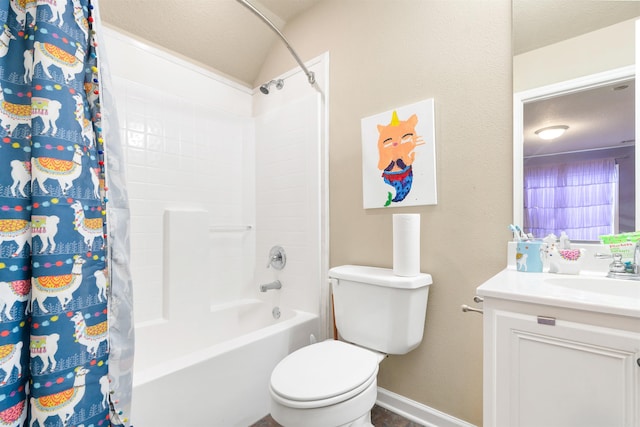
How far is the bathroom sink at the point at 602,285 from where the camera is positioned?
95cm

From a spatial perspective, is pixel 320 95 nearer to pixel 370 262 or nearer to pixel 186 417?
pixel 370 262

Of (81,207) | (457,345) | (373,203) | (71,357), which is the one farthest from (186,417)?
(373,203)

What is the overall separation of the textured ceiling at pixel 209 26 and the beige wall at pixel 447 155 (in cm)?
68

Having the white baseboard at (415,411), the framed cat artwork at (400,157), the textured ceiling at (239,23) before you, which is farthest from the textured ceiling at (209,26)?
the white baseboard at (415,411)

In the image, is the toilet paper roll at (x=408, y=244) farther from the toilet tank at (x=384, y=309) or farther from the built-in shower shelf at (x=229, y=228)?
the built-in shower shelf at (x=229, y=228)

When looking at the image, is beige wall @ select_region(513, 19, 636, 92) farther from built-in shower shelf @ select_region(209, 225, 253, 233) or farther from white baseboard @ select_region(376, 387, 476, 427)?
built-in shower shelf @ select_region(209, 225, 253, 233)

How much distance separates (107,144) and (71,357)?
51 cm

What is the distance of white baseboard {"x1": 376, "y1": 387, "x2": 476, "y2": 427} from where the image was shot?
143cm

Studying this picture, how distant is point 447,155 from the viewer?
4.79 feet

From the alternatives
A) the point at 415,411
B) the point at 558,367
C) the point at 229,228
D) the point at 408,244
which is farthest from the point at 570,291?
the point at 229,228

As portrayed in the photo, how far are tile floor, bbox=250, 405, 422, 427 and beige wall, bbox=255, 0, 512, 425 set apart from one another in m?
0.12

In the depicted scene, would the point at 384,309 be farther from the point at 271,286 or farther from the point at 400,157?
the point at 271,286

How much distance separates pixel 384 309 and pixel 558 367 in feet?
2.31

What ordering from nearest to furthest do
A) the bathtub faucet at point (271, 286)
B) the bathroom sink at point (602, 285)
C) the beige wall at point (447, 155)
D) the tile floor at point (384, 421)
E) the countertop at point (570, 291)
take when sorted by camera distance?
1. the countertop at point (570, 291)
2. the bathroom sink at point (602, 285)
3. the beige wall at point (447, 155)
4. the tile floor at point (384, 421)
5. the bathtub faucet at point (271, 286)
